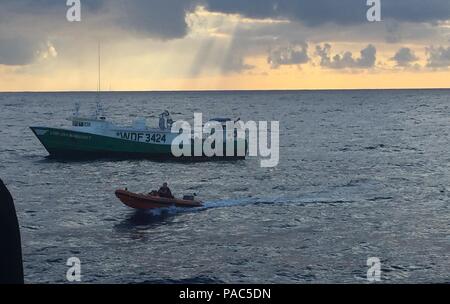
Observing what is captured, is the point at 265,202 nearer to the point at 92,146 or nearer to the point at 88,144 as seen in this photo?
the point at 92,146

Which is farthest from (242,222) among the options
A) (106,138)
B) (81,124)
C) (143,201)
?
(81,124)

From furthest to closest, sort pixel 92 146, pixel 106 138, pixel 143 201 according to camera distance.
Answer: pixel 92 146 → pixel 106 138 → pixel 143 201

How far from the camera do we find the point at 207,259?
2914 cm

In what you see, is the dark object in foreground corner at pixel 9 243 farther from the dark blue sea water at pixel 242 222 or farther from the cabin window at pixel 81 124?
the cabin window at pixel 81 124

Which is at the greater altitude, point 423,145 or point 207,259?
point 423,145

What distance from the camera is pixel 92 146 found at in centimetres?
6888

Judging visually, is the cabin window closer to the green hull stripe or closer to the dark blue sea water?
the green hull stripe

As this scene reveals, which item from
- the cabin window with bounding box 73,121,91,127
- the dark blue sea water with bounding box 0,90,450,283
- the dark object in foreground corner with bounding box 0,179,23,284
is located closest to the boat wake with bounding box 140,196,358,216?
the dark blue sea water with bounding box 0,90,450,283

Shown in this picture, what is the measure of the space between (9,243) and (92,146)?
2693 inches

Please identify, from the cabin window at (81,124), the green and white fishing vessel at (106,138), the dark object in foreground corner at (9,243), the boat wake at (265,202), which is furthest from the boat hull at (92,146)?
the dark object in foreground corner at (9,243)

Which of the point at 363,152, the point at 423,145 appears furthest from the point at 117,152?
the point at 423,145

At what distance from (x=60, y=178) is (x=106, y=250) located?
95.9ft

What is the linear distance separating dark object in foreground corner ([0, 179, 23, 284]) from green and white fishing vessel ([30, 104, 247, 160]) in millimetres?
65824
